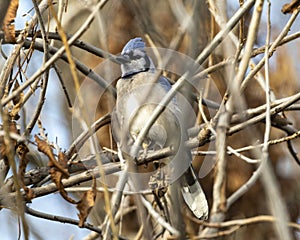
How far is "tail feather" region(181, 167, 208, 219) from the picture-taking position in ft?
11.8

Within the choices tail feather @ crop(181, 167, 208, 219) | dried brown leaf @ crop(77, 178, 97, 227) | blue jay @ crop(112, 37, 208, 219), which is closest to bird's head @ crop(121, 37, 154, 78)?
blue jay @ crop(112, 37, 208, 219)

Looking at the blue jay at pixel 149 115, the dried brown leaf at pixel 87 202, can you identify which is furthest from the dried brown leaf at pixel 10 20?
the blue jay at pixel 149 115

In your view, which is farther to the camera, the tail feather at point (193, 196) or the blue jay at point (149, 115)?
the tail feather at point (193, 196)

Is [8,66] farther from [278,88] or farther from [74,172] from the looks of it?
[278,88]

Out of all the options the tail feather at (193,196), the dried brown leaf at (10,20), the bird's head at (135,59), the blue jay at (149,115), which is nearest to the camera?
the dried brown leaf at (10,20)

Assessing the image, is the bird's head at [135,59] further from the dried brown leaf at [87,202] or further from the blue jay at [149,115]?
the dried brown leaf at [87,202]

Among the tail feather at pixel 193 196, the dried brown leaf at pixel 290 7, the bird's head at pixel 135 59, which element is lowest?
the tail feather at pixel 193 196

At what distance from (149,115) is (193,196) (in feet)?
1.97

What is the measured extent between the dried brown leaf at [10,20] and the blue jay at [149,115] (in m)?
1.11

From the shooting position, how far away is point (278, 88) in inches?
212

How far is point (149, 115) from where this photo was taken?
341cm

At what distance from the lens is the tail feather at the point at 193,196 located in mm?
3586

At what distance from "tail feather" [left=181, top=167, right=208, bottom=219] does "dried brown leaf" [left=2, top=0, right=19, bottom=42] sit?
5.20 ft

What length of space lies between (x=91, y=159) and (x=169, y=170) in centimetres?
34
